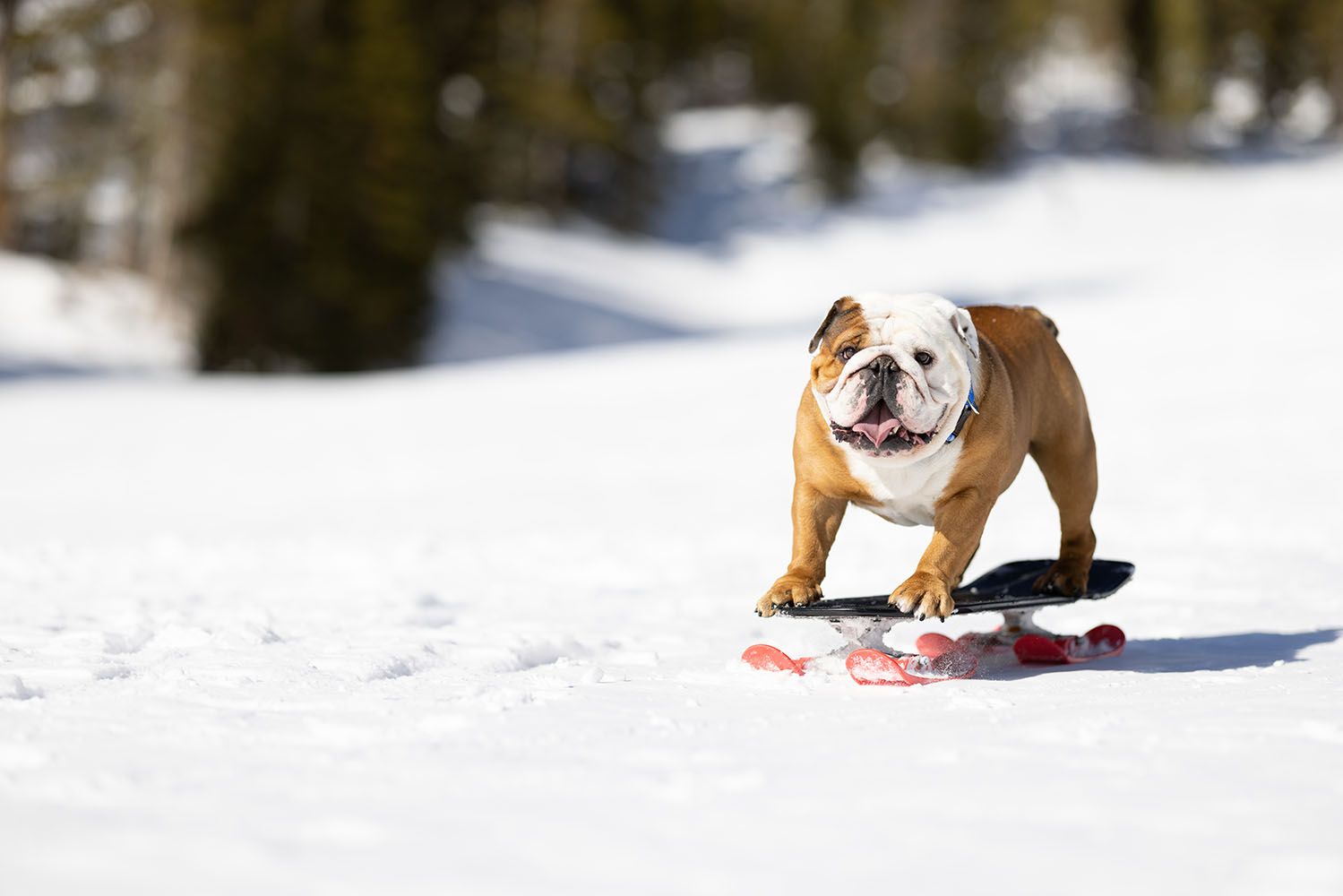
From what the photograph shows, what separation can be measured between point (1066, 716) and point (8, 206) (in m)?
23.7

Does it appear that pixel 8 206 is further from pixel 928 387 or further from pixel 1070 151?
pixel 1070 151

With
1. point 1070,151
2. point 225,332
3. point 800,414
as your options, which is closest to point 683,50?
point 1070,151

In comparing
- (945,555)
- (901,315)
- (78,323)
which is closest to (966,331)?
(901,315)

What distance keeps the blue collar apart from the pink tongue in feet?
0.78

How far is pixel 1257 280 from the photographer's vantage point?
21.4 metres

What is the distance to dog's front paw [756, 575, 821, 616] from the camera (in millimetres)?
4215

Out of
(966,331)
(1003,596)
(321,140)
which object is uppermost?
(321,140)

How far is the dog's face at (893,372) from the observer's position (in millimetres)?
4016

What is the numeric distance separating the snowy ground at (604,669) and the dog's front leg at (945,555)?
0.27 m

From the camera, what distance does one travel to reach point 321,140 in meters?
25.8

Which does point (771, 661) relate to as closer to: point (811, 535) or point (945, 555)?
point (811, 535)

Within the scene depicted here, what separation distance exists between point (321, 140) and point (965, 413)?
76.7 feet

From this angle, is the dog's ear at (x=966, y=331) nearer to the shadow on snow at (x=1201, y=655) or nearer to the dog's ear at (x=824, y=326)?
the dog's ear at (x=824, y=326)

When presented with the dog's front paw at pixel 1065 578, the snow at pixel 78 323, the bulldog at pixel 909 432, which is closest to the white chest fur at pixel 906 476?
the bulldog at pixel 909 432
